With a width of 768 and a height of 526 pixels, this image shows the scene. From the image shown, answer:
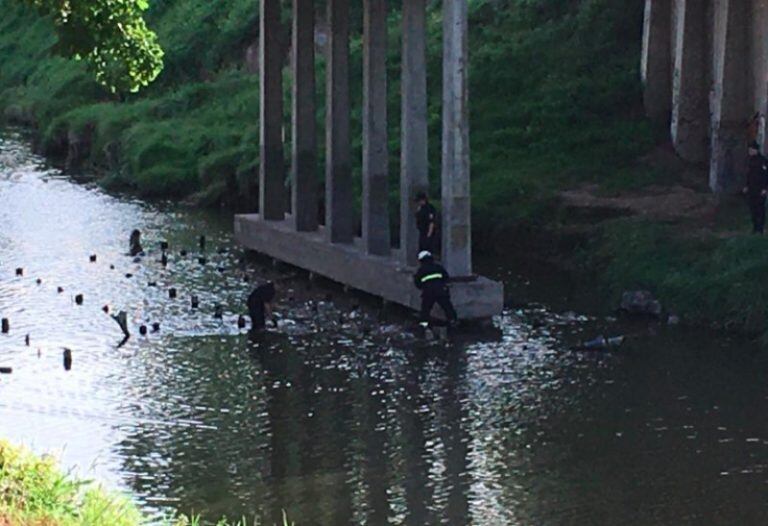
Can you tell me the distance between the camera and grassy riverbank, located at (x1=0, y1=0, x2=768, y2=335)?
30453 millimetres

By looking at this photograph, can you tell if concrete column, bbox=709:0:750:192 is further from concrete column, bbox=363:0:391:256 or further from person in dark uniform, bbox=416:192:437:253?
person in dark uniform, bbox=416:192:437:253

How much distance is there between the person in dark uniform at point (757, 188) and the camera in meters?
29.8

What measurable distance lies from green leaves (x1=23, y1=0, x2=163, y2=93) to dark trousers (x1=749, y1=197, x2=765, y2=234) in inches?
518

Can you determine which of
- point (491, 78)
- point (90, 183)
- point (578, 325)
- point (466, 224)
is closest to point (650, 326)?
point (578, 325)

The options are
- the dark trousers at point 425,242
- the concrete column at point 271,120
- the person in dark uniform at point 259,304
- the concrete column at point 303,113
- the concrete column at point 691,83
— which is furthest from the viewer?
the concrete column at point 271,120

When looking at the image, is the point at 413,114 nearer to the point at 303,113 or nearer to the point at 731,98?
the point at 303,113

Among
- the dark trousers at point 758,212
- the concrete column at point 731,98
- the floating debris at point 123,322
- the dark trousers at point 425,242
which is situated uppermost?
the concrete column at point 731,98

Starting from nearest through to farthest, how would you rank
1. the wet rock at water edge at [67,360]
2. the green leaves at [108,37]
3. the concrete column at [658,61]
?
the green leaves at [108,37] < the wet rock at water edge at [67,360] < the concrete column at [658,61]

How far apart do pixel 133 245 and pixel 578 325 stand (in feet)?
34.0

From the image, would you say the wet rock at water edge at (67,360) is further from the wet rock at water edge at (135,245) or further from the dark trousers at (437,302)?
the wet rock at water edge at (135,245)

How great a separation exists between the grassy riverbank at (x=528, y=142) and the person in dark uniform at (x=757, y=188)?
15.8 inches

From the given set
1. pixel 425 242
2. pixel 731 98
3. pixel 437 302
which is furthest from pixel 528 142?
pixel 437 302

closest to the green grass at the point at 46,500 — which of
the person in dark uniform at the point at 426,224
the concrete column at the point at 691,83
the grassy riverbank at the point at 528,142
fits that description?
the person in dark uniform at the point at 426,224

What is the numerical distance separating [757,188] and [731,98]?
3.89m
